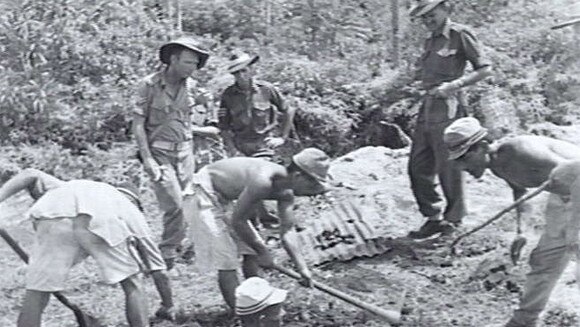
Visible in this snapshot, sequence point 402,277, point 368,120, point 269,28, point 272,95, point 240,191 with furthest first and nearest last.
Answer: point 269,28
point 368,120
point 272,95
point 402,277
point 240,191

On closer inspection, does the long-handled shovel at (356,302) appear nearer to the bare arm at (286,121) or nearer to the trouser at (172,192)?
the trouser at (172,192)

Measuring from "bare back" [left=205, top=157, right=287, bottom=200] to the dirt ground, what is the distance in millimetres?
883

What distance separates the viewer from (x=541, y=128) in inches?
433

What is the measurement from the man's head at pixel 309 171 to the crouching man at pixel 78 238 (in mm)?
920

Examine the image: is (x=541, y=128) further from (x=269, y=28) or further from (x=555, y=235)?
(x=555, y=235)

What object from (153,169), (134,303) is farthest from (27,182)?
(153,169)

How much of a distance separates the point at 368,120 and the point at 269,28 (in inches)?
93.7

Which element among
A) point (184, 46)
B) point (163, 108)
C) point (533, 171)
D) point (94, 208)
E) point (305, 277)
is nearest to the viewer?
point (94, 208)

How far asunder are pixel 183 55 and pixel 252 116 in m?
1.03

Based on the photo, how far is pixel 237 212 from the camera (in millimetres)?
6039

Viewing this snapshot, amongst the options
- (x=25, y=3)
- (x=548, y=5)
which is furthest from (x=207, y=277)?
(x=548, y=5)

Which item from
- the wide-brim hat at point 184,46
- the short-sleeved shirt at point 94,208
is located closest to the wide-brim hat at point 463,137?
the short-sleeved shirt at point 94,208

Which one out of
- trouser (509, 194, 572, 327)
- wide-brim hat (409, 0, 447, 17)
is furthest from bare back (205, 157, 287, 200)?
wide-brim hat (409, 0, 447, 17)

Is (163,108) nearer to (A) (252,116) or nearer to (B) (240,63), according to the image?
(B) (240,63)
